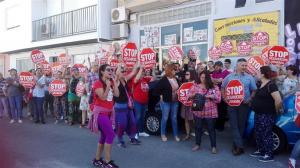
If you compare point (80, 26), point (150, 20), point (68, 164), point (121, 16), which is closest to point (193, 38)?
point (150, 20)

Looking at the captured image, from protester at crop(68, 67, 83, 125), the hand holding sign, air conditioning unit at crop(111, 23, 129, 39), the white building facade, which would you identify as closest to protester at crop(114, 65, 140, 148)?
protester at crop(68, 67, 83, 125)

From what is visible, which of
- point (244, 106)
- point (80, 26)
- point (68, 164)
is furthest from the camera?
point (80, 26)

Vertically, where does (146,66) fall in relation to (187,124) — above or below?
above

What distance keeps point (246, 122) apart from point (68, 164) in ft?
11.6


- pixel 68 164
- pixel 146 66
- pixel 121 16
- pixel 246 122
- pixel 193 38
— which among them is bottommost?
pixel 68 164

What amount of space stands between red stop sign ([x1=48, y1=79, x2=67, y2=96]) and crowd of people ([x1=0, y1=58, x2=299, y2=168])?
262 mm

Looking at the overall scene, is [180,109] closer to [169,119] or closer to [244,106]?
[169,119]

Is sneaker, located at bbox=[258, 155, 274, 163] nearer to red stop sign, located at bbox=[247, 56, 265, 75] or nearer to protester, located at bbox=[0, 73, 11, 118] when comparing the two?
red stop sign, located at bbox=[247, 56, 265, 75]

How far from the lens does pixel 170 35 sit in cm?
1510

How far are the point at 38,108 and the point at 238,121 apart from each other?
6.76m

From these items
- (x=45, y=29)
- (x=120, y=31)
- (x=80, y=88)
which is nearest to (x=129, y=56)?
(x=80, y=88)

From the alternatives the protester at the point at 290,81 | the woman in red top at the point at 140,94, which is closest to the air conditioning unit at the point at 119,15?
the woman in red top at the point at 140,94

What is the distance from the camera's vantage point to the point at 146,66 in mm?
8922

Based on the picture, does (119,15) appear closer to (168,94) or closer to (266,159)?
(168,94)
